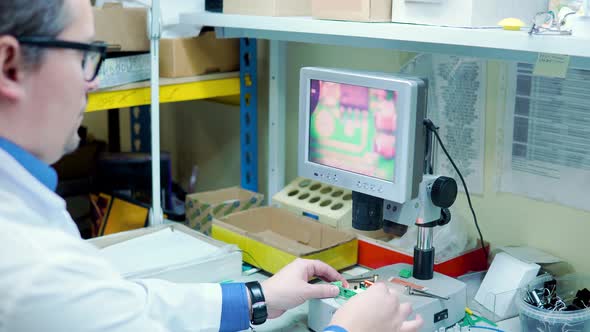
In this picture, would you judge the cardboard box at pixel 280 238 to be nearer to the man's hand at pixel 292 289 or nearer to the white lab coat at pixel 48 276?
the man's hand at pixel 292 289

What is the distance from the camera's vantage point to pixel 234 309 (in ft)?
4.12

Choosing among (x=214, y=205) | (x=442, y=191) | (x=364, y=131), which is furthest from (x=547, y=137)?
(x=214, y=205)

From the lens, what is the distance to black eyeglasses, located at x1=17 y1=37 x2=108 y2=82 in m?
0.81

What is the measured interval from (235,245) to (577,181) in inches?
30.6

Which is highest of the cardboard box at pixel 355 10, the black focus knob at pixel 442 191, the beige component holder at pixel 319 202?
the cardboard box at pixel 355 10

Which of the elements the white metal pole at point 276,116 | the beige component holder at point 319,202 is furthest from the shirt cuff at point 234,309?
the white metal pole at point 276,116

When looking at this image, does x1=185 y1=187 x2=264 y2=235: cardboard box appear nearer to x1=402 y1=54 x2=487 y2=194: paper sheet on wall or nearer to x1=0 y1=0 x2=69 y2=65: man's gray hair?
x1=402 y1=54 x2=487 y2=194: paper sheet on wall

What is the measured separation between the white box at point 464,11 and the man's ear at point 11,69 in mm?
809

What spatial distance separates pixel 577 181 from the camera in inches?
59.7

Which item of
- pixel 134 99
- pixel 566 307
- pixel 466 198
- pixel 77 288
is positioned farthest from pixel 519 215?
pixel 77 288

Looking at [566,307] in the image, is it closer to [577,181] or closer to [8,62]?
[577,181]

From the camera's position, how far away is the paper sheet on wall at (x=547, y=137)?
4.91 feet

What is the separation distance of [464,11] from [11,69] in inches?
32.3

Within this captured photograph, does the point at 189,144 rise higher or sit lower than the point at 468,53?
lower
